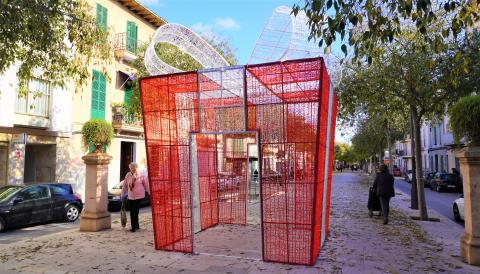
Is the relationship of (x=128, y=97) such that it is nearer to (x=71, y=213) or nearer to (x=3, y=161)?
(x=3, y=161)

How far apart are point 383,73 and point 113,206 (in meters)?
10.7

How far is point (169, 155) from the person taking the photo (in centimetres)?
752

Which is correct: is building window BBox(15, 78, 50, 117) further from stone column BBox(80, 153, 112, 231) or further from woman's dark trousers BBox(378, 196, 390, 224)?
woman's dark trousers BBox(378, 196, 390, 224)

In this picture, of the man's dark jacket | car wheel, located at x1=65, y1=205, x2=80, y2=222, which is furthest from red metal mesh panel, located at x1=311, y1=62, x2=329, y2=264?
car wheel, located at x1=65, y1=205, x2=80, y2=222

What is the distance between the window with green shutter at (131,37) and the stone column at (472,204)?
1864cm

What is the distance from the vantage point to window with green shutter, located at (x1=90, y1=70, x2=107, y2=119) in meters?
19.2

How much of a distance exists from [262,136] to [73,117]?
47.0ft

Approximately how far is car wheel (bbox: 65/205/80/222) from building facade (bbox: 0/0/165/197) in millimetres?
4145

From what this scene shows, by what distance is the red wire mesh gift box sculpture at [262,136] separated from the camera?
6.41 meters

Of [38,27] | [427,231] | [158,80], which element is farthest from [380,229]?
[38,27]

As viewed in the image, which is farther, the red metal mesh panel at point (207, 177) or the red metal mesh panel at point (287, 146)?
the red metal mesh panel at point (207, 177)

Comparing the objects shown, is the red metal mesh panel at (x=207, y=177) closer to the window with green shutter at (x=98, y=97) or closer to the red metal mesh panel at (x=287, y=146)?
the red metal mesh panel at (x=287, y=146)

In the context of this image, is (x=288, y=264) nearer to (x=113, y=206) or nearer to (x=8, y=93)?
(x=113, y=206)

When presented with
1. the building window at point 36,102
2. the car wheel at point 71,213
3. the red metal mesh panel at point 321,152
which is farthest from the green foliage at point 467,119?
the building window at point 36,102
